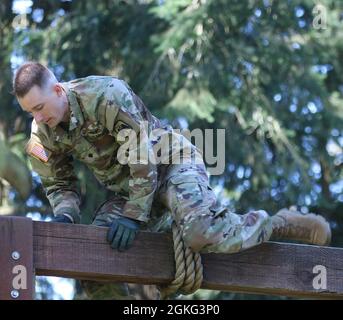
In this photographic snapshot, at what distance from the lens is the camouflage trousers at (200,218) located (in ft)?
13.2

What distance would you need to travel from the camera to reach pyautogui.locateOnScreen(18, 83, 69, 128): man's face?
3.98m

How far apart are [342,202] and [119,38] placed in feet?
10.1

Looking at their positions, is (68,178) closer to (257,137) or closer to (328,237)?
(328,237)

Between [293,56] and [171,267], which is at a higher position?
[293,56]

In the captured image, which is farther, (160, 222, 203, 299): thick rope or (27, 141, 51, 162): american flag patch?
(27, 141, 51, 162): american flag patch

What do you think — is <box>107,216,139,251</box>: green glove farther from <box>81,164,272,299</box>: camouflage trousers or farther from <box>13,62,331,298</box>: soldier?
<box>81,164,272,299</box>: camouflage trousers

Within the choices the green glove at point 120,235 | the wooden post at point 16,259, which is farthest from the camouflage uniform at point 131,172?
the wooden post at point 16,259

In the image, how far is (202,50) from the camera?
10.9 meters

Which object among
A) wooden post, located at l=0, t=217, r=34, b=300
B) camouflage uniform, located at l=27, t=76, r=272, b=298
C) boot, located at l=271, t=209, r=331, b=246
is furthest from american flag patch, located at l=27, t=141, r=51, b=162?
boot, located at l=271, t=209, r=331, b=246

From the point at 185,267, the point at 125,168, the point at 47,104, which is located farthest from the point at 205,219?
the point at 47,104

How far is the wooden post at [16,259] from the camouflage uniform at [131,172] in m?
0.45

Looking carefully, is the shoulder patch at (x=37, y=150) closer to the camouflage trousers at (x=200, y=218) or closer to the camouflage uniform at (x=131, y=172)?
the camouflage uniform at (x=131, y=172)
